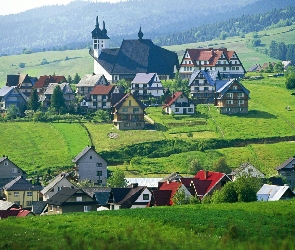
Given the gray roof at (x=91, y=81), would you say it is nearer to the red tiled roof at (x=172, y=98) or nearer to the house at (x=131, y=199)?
the red tiled roof at (x=172, y=98)

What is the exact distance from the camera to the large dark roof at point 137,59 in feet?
360

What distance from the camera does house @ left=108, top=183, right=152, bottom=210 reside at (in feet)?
172

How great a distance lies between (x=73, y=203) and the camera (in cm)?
5084

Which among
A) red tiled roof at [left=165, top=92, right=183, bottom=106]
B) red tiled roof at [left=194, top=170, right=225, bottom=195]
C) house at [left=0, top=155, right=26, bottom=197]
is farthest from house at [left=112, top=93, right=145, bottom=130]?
red tiled roof at [left=194, top=170, right=225, bottom=195]

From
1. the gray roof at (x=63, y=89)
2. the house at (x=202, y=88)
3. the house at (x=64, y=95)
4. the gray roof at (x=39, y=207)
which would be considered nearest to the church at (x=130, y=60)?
the gray roof at (x=63, y=89)

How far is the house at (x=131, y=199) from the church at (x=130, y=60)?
54.6 meters

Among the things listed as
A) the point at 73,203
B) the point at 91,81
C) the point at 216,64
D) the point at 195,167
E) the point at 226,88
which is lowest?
the point at 195,167

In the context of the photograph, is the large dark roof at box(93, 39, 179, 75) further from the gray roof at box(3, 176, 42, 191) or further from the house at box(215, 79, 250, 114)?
the gray roof at box(3, 176, 42, 191)

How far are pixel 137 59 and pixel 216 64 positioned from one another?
9.46 meters

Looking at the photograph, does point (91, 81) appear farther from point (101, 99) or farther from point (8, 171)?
point (8, 171)

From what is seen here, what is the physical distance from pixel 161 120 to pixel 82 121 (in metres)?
6.90

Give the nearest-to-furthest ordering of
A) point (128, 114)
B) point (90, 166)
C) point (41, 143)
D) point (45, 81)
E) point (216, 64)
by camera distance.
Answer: point (90, 166) < point (41, 143) < point (128, 114) < point (45, 81) < point (216, 64)

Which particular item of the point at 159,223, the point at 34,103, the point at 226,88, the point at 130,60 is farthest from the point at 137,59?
the point at 159,223

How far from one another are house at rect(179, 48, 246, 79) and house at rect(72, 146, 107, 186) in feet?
125
